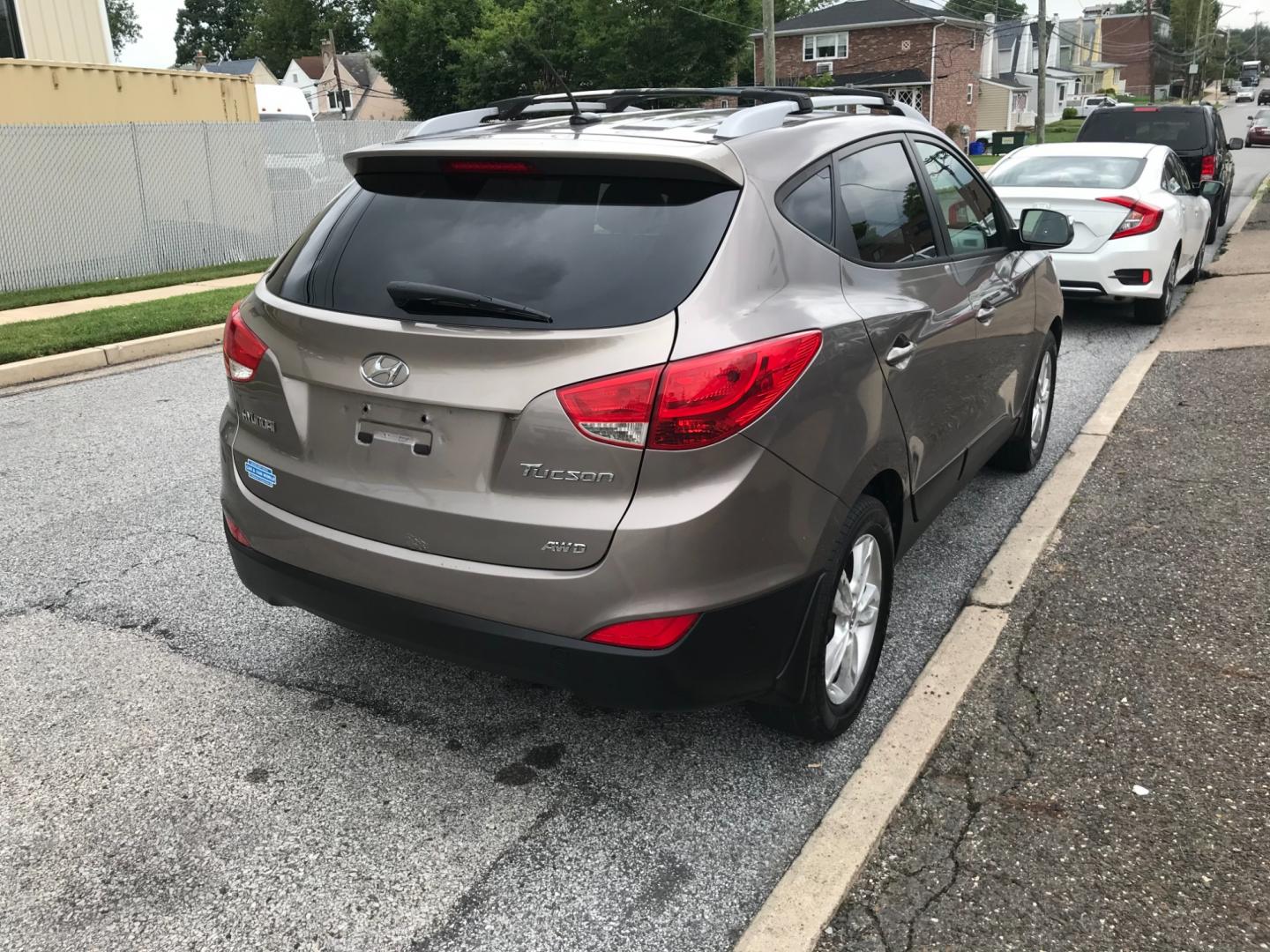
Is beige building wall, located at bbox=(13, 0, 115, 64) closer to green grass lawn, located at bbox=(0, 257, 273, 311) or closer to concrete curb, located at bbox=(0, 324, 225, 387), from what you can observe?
green grass lawn, located at bbox=(0, 257, 273, 311)

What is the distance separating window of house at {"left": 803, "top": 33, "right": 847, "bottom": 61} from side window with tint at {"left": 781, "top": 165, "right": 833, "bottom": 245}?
61.7 meters

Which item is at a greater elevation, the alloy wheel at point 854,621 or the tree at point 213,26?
the tree at point 213,26

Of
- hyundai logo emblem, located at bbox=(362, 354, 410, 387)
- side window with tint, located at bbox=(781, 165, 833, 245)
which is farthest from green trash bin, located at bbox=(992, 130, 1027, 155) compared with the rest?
hyundai logo emblem, located at bbox=(362, 354, 410, 387)

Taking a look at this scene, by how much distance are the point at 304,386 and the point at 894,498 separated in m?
1.83

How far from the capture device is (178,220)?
15.5 metres

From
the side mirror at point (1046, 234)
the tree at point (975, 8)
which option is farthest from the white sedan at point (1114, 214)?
the tree at point (975, 8)

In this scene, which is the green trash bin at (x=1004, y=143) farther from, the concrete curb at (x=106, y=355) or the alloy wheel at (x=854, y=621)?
the alloy wheel at (x=854, y=621)

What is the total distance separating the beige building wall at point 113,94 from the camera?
14.9 metres

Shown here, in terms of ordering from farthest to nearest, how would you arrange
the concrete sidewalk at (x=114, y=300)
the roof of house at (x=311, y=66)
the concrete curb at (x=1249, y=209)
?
the roof of house at (x=311, y=66) → the concrete curb at (x=1249, y=209) → the concrete sidewalk at (x=114, y=300)

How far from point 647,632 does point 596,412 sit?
54cm

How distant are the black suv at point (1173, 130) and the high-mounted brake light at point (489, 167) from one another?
599 inches

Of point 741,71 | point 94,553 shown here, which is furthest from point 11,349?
point 741,71

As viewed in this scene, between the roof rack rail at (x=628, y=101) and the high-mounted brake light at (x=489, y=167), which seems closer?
the high-mounted brake light at (x=489, y=167)

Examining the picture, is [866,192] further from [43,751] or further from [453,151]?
[43,751]
